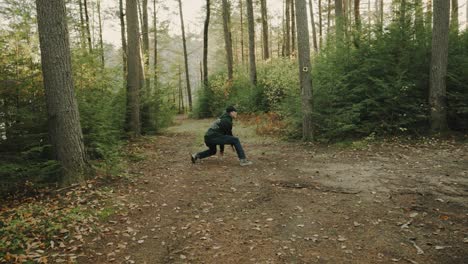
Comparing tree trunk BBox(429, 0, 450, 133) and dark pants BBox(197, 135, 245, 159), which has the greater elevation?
tree trunk BBox(429, 0, 450, 133)

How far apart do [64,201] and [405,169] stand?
744cm

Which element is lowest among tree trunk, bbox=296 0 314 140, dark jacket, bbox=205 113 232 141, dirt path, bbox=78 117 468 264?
dirt path, bbox=78 117 468 264

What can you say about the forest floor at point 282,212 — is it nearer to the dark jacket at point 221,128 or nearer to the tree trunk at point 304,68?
the dark jacket at point 221,128

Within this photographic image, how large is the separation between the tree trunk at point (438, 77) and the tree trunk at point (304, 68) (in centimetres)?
394

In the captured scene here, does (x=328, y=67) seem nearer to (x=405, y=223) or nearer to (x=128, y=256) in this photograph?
(x=405, y=223)

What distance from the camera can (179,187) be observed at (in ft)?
24.1

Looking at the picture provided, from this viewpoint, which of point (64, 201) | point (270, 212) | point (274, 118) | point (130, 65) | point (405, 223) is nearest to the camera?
point (405, 223)

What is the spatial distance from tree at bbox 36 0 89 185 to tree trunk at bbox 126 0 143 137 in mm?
6031

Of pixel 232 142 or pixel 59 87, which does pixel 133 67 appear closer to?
pixel 232 142

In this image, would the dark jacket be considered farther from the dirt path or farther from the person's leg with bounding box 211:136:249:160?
the dirt path

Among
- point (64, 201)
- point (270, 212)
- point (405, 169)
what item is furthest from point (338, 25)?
point (64, 201)

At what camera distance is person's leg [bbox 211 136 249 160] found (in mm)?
8984

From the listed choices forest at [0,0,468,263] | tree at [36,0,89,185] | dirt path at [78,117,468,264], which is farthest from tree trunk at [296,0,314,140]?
tree at [36,0,89,185]

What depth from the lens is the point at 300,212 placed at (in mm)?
5617
